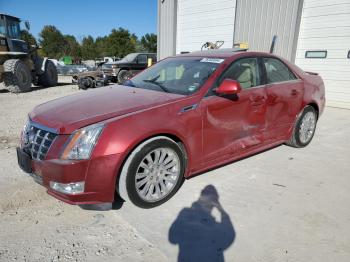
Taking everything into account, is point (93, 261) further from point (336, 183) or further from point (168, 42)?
point (168, 42)

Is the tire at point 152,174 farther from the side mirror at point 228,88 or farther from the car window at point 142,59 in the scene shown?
the car window at point 142,59

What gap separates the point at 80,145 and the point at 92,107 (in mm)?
579

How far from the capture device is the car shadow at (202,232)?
7.37 ft

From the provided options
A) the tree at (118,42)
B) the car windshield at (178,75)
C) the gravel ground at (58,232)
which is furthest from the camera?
the tree at (118,42)

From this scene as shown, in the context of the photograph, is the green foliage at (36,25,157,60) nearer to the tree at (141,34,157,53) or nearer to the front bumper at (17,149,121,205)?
the tree at (141,34,157,53)

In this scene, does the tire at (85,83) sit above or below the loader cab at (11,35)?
below

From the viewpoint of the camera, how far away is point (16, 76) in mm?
11703

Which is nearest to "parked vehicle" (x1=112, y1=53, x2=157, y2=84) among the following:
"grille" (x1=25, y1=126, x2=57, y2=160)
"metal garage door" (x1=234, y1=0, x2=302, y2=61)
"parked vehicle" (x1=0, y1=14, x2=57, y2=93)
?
"parked vehicle" (x1=0, y1=14, x2=57, y2=93)

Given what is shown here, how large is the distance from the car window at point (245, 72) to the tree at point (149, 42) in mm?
56955

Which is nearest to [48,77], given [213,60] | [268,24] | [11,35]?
[11,35]

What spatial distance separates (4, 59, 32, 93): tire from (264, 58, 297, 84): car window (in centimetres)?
1101

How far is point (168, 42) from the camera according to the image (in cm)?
1375

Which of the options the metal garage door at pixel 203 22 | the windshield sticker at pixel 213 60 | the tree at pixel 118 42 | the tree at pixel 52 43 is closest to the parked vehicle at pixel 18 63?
the metal garage door at pixel 203 22

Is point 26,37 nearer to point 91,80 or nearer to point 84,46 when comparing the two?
point 91,80
